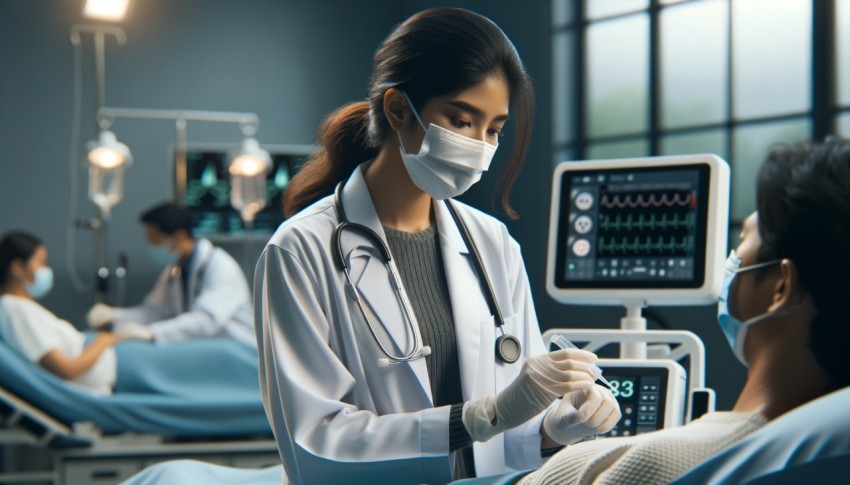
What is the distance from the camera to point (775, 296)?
3.55 ft

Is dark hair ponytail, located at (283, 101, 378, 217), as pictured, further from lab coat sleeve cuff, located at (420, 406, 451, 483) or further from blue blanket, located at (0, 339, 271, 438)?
blue blanket, located at (0, 339, 271, 438)

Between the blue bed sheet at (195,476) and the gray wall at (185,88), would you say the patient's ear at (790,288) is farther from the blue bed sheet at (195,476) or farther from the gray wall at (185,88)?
the gray wall at (185,88)

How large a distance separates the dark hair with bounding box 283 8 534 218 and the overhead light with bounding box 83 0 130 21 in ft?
10.7

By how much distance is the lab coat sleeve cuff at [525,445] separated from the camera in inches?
59.8

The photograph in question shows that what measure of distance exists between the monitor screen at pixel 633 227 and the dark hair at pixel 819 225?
68cm

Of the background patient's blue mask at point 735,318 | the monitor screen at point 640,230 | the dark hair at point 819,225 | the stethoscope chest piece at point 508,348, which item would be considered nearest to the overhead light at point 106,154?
the monitor screen at point 640,230

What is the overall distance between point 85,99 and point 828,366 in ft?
19.3

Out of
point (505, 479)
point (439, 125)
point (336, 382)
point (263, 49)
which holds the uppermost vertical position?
point (263, 49)

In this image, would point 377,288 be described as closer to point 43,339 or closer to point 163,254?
point 43,339

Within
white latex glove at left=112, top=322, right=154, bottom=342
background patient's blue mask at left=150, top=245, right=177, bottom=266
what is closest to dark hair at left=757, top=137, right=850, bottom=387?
white latex glove at left=112, top=322, right=154, bottom=342

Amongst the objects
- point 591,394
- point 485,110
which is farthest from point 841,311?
point 485,110

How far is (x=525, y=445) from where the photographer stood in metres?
1.53

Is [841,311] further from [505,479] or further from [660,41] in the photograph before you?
[660,41]

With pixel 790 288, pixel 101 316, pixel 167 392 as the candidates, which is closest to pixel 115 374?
pixel 167 392
